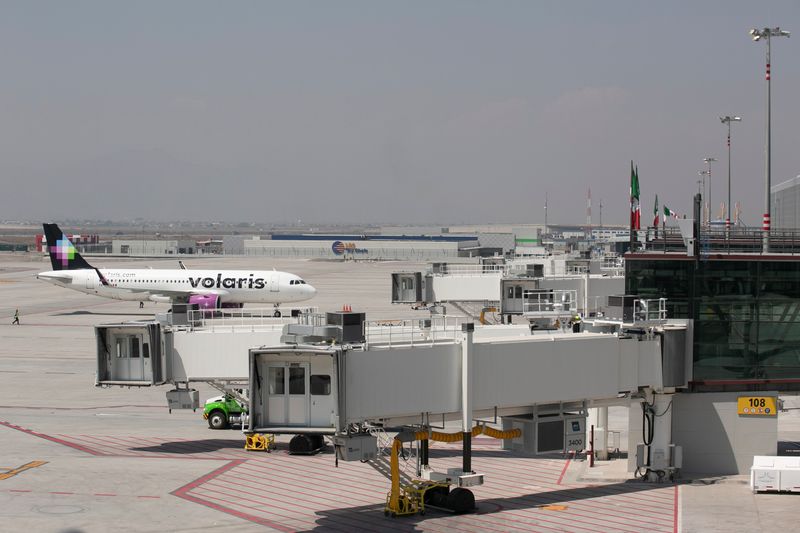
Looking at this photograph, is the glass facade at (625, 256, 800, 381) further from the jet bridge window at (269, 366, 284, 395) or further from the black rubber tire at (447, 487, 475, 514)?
the jet bridge window at (269, 366, 284, 395)

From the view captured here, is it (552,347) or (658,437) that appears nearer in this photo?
(552,347)

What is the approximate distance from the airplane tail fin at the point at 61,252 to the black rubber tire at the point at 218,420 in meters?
68.7

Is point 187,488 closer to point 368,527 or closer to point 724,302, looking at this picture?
point 368,527

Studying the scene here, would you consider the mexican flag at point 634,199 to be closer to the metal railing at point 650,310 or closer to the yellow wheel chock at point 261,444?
the metal railing at point 650,310

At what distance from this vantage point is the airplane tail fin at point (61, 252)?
11688 cm

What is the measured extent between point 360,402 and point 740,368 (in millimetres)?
18301

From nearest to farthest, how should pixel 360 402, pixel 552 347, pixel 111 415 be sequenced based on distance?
pixel 360 402, pixel 552 347, pixel 111 415

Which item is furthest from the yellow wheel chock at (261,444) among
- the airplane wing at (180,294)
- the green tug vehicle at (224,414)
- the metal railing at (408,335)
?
the airplane wing at (180,294)

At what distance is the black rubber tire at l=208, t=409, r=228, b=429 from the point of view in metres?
53.8

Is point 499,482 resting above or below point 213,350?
below

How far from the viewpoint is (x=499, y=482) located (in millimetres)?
42719

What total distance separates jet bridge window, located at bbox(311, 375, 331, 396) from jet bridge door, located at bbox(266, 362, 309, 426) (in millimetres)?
193

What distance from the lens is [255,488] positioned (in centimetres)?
4109

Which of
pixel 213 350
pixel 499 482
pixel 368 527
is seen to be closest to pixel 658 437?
pixel 499 482
